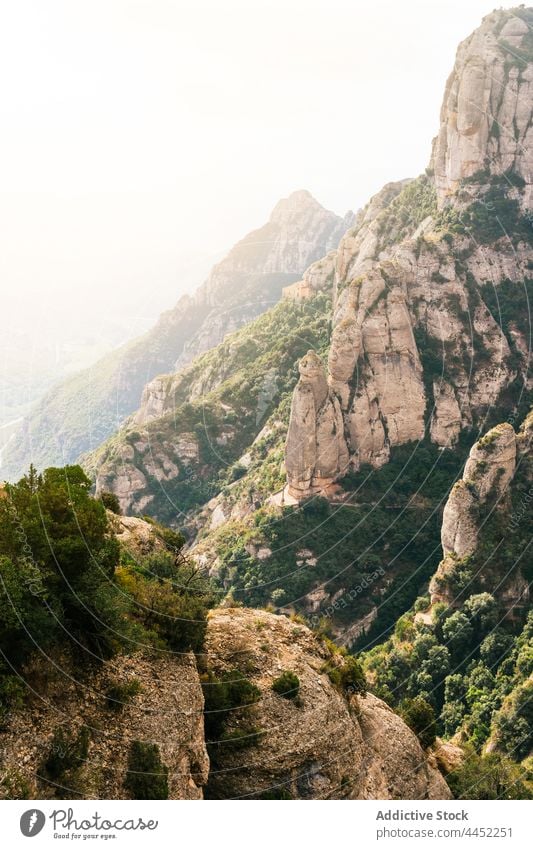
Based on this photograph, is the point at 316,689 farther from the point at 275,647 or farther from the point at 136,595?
the point at 136,595

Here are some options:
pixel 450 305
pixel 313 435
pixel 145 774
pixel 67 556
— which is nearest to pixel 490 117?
pixel 450 305

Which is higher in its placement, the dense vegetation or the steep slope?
the dense vegetation

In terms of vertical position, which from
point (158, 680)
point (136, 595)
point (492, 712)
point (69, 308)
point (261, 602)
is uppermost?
point (69, 308)

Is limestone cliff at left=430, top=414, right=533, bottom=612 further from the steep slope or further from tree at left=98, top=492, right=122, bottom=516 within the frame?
tree at left=98, top=492, right=122, bottom=516

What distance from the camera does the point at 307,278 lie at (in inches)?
6147

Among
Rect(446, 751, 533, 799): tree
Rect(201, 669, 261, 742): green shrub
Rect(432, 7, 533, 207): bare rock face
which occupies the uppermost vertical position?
Rect(432, 7, 533, 207): bare rock face

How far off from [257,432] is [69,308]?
301ft

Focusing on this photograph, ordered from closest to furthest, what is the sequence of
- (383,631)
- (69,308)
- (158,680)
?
(158,680) → (383,631) → (69,308)

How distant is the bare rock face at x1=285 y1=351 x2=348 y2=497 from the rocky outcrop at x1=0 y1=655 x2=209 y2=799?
6589 centimetres

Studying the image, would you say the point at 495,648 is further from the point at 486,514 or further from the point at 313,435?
the point at 313,435

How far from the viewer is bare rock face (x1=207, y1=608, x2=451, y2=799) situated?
1178 inches

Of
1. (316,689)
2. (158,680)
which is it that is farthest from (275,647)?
(158,680)
